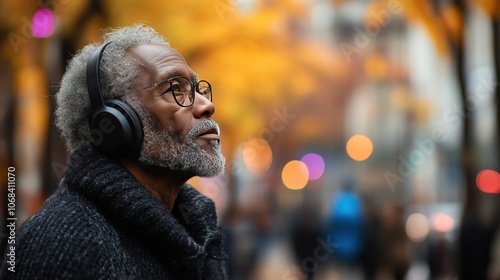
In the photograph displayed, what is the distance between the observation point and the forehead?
9.07 ft

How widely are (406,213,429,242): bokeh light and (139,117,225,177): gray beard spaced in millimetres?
18499

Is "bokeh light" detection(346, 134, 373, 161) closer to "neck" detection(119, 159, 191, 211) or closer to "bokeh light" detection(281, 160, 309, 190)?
"bokeh light" detection(281, 160, 309, 190)

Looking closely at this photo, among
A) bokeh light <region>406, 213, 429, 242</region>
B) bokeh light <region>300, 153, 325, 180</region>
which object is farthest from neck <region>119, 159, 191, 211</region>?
bokeh light <region>300, 153, 325, 180</region>

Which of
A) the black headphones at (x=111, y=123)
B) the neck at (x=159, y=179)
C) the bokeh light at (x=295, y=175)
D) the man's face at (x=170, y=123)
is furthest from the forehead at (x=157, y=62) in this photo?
the bokeh light at (x=295, y=175)

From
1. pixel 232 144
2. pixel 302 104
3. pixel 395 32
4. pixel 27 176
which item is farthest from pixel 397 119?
pixel 27 176

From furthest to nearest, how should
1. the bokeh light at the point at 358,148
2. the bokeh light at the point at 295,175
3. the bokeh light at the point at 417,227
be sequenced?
the bokeh light at the point at 295,175
the bokeh light at the point at 358,148
the bokeh light at the point at 417,227

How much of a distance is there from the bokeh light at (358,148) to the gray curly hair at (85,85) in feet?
96.7

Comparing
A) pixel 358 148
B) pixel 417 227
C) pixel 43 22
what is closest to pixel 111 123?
pixel 43 22

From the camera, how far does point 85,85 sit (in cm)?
273

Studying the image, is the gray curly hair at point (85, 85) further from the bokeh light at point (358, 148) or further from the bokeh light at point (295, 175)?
the bokeh light at point (295, 175)

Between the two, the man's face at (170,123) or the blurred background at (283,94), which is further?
the blurred background at (283,94)

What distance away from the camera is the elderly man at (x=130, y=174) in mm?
2266

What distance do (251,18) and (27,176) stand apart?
5833mm

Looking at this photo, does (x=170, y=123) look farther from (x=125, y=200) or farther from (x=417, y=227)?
(x=417, y=227)
